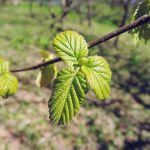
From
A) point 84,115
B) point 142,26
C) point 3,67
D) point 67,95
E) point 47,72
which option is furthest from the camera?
point 84,115

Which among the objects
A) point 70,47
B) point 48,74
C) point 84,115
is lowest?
point 84,115

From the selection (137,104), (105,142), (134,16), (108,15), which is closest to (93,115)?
(105,142)

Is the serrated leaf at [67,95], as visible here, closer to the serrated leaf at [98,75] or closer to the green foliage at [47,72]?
the serrated leaf at [98,75]

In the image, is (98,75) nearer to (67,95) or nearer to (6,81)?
(67,95)

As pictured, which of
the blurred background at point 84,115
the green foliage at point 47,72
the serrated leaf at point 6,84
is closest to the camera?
the serrated leaf at point 6,84

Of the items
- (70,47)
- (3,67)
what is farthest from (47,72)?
(70,47)

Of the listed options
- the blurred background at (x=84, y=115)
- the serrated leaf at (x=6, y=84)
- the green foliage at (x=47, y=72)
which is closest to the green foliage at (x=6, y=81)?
the serrated leaf at (x=6, y=84)

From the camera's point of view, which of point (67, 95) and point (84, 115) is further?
point (84, 115)

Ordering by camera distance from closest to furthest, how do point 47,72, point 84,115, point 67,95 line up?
point 67,95 → point 47,72 → point 84,115

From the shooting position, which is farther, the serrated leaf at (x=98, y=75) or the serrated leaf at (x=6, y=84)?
the serrated leaf at (x=6, y=84)

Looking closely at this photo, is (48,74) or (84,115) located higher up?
(48,74)
